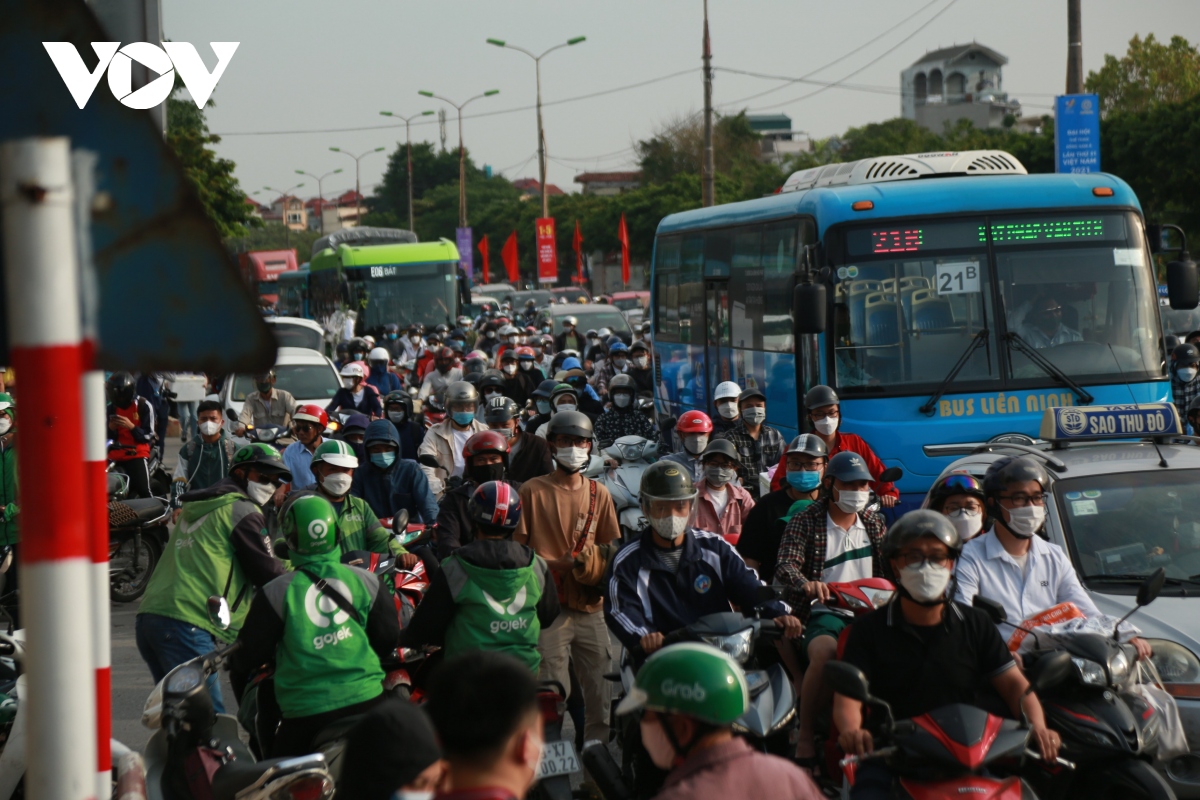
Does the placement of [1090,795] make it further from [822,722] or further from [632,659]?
[632,659]

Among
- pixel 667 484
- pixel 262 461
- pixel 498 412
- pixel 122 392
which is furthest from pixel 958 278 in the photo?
pixel 122 392

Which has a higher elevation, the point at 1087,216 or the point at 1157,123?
the point at 1157,123

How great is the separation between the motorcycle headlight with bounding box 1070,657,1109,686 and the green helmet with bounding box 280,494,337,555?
9.45ft

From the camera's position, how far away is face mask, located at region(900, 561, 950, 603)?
4777 mm

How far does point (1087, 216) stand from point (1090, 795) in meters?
7.17

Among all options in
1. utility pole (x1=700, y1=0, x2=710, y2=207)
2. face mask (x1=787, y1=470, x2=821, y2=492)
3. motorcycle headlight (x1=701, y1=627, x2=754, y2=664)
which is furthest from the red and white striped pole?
utility pole (x1=700, y1=0, x2=710, y2=207)

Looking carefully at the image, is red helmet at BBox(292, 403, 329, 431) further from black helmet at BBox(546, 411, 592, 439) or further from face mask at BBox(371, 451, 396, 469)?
black helmet at BBox(546, 411, 592, 439)

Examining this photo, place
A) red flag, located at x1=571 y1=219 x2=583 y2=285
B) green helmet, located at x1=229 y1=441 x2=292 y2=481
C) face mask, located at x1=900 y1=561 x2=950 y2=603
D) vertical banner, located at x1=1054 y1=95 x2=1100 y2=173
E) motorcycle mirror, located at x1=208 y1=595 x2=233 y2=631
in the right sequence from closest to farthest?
face mask, located at x1=900 y1=561 x2=950 y2=603, motorcycle mirror, located at x1=208 y1=595 x2=233 y2=631, green helmet, located at x1=229 y1=441 x2=292 y2=481, vertical banner, located at x1=1054 y1=95 x2=1100 y2=173, red flag, located at x1=571 y1=219 x2=583 y2=285

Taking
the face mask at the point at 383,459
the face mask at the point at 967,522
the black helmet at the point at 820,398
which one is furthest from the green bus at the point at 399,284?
the face mask at the point at 967,522

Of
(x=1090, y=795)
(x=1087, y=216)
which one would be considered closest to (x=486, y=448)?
(x=1090, y=795)

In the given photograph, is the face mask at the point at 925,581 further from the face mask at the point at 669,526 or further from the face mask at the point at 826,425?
the face mask at the point at 826,425

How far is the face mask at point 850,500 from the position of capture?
6738 millimetres

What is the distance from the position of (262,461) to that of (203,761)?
2599mm

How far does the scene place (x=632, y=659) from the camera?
587 centimetres
